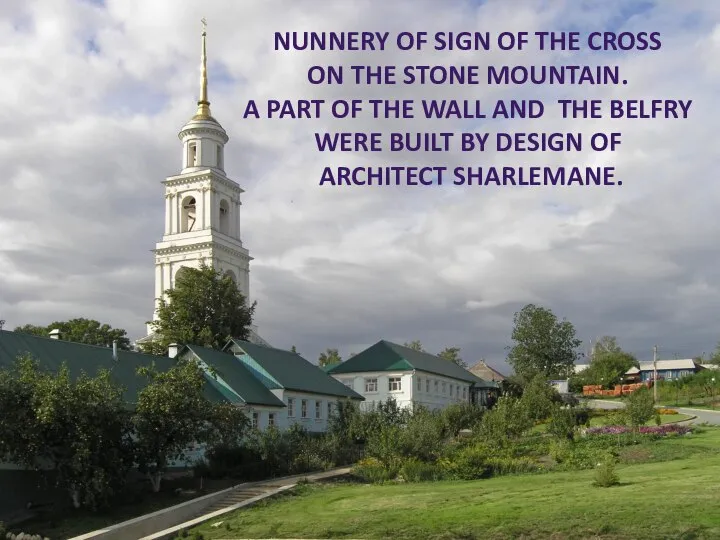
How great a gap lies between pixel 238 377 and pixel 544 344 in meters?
52.8

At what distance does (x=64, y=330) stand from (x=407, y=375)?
88.7ft

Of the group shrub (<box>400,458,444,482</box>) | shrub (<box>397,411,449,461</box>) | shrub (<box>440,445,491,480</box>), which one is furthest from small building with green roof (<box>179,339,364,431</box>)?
shrub (<box>440,445,491,480</box>)

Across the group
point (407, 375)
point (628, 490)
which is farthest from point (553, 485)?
point (407, 375)

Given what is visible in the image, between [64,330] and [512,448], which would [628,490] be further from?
[64,330]

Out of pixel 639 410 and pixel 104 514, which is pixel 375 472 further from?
pixel 639 410

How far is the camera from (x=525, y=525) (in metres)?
21.4

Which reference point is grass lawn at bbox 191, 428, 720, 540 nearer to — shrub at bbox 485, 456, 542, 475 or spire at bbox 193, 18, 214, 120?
shrub at bbox 485, 456, 542, 475

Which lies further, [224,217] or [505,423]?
[224,217]

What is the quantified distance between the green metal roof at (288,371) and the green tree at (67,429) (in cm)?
1749

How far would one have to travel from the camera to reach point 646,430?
146 ft

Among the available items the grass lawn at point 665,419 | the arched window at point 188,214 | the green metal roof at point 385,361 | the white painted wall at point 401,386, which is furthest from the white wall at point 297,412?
the arched window at point 188,214

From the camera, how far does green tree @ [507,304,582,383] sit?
3583 inches

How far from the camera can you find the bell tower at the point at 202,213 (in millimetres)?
71938

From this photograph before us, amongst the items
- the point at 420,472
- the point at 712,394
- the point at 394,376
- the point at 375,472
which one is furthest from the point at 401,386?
the point at 420,472
